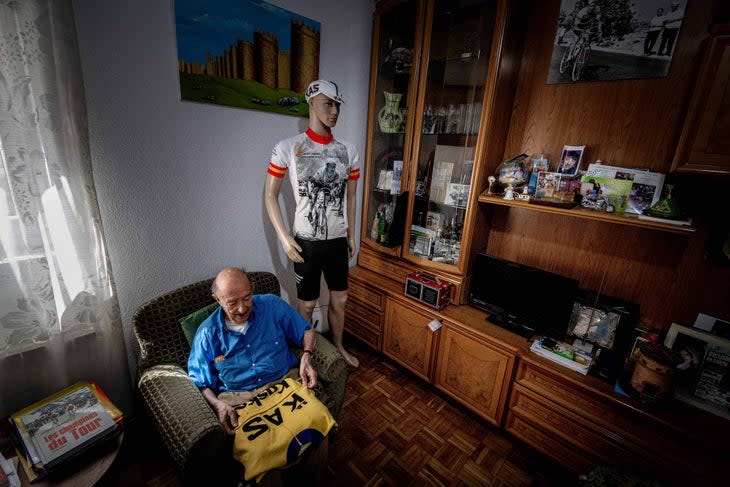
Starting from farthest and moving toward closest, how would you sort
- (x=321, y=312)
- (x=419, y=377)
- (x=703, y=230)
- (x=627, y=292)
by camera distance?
(x=321, y=312) → (x=419, y=377) → (x=627, y=292) → (x=703, y=230)

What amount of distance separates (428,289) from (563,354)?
2.46ft

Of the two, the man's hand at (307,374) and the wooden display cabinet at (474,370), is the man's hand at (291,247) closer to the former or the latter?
the man's hand at (307,374)

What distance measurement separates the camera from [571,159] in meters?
1.63

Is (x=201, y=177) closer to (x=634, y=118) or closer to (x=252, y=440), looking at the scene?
(x=252, y=440)

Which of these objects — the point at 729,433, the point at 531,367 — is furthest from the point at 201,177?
the point at 729,433

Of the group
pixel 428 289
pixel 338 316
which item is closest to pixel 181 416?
pixel 338 316

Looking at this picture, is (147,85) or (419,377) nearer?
(147,85)

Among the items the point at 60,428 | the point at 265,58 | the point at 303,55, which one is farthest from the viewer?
the point at 303,55

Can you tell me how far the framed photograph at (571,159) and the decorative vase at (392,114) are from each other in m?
0.98

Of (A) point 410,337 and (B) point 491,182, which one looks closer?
(B) point 491,182

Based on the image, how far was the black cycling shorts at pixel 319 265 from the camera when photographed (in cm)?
187

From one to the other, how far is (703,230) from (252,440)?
6.64 ft

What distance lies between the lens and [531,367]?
1.59m

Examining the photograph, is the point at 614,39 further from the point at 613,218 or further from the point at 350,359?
the point at 350,359
